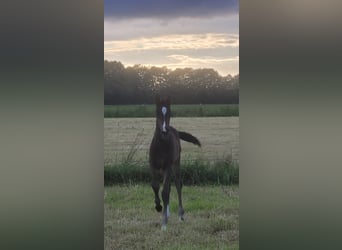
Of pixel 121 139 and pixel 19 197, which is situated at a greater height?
pixel 121 139

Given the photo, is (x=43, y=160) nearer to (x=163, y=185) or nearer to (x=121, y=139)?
(x=121, y=139)

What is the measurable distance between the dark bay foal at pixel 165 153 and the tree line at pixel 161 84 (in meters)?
0.07

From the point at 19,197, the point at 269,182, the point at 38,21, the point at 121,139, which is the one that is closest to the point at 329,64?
the point at 269,182

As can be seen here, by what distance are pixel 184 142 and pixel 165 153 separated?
120 millimetres

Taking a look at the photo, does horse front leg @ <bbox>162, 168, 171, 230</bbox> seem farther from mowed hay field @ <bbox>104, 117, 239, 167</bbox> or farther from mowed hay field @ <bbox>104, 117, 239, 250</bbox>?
mowed hay field @ <bbox>104, 117, 239, 167</bbox>

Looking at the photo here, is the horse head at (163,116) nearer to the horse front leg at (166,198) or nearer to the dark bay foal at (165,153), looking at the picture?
the dark bay foal at (165,153)

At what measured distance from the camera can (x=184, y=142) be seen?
9.22 feet

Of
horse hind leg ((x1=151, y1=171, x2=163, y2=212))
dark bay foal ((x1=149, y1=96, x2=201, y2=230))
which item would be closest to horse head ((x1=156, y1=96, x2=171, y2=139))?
dark bay foal ((x1=149, y1=96, x2=201, y2=230))

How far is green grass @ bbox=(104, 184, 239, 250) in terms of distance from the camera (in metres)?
2.75

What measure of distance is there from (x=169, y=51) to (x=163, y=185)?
28.6 inches

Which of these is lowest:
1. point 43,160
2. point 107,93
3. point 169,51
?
point 43,160

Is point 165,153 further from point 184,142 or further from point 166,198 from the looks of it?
point 166,198

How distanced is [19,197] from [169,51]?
44.9 inches

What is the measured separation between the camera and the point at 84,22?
9.11 feet
